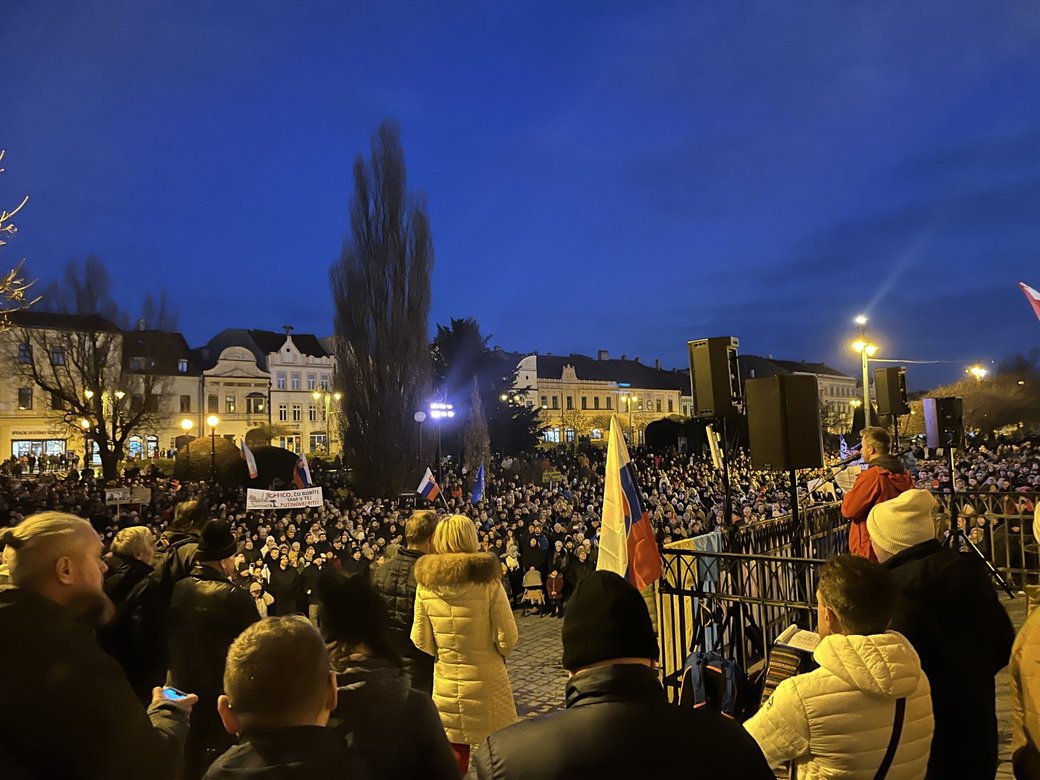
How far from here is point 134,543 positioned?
3.94m

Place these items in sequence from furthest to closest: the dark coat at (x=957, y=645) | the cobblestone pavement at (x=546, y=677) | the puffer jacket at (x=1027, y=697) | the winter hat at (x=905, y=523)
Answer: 1. the cobblestone pavement at (x=546, y=677)
2. the winter hat at (x=905, y=523)
3. the dark coat at (x=957, y=645)
4. the puffer jacket at (x=1027, y=697)

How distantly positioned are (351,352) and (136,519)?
43.4 feet

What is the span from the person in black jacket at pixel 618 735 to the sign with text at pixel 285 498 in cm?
1327

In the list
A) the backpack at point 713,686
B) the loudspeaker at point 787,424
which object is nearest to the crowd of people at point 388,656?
the loudspeaker at point 787,424

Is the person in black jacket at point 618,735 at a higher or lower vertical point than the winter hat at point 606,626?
lower

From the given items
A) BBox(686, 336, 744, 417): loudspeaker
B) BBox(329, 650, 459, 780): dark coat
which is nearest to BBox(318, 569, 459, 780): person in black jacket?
BBox(329, 650, 459, 780): dark coat

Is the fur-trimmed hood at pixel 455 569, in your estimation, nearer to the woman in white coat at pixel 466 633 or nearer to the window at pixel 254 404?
the woman in white coat at pixel 466 633

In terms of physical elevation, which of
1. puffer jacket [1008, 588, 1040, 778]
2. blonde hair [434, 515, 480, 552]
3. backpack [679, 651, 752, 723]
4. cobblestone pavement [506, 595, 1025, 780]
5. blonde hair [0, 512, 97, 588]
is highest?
blonde hair [0, 512, 97, 588]

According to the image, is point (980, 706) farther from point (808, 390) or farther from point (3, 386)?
point (3, 386)

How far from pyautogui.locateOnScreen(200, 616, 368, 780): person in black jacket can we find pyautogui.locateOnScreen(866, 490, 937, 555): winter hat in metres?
2.70

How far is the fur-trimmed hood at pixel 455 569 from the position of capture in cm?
411

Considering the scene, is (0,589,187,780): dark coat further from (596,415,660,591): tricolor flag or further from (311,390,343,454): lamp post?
(311,390,343,454): lamp post

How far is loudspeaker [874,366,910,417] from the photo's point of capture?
1180 centimetres

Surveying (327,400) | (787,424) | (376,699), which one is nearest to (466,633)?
(376,699)
